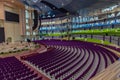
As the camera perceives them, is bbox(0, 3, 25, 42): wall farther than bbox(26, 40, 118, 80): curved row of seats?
Yes

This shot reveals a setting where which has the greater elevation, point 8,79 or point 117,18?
point 117,18

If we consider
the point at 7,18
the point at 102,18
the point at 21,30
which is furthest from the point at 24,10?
the point at 102,18

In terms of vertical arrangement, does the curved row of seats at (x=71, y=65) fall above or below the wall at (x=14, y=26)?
below

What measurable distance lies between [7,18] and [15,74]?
31.9 meters

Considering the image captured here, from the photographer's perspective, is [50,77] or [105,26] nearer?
[50,77]

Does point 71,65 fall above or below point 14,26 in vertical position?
below

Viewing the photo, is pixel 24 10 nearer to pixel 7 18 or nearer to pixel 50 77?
pixel 7 18

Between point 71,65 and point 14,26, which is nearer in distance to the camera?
point 71,65

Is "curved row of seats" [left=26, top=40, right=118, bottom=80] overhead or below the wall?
below

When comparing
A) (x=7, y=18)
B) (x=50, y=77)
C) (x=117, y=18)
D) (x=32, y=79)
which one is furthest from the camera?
(x=7, y=18)

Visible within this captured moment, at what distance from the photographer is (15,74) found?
10.4 m

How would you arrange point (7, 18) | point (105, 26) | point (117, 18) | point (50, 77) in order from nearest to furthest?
1. point (50, 77)
2. point (117, 18)
3. point (105, 26)
4. point (7, 18)

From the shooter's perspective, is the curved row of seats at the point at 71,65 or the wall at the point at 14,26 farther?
the wall at the point at 14,26

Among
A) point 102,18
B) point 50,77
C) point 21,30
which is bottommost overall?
point 50,77
